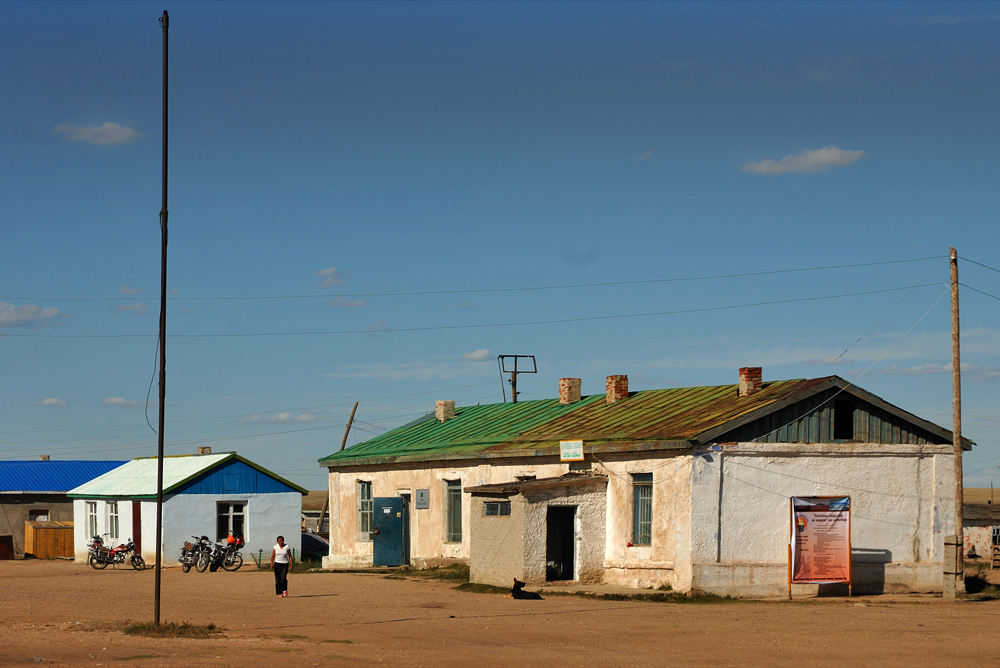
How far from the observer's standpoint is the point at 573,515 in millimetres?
28062

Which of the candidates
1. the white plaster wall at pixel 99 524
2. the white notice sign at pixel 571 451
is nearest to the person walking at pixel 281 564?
the white notice sign at pixel 571 451

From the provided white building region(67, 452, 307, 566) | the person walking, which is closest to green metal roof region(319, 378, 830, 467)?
white building region(67, 452, 307, 566)

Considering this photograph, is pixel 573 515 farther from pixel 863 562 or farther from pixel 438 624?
pixel 438 624

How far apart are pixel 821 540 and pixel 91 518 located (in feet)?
96.6

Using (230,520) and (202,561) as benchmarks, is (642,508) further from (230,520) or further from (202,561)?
(230,520)

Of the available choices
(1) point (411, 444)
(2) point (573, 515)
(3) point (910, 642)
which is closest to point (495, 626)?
(3) point (910, 642)

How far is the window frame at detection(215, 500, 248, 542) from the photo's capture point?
4075 cm

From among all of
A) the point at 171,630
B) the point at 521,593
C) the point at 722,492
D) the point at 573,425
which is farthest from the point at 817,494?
the point at 171,630

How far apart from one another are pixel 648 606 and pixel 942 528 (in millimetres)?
8701

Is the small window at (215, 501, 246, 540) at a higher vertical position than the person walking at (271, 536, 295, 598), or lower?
lower

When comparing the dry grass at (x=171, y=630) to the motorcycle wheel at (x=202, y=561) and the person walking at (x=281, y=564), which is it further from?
the motorcycle wheel at (x=202, y=561)

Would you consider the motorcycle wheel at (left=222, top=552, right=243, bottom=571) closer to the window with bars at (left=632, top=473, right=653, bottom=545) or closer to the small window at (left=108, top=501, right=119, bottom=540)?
the small window at (left=108, top=501, right=119, bottom=540)

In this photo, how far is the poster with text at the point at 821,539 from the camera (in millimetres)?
24922

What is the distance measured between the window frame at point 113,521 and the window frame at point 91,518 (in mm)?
1317
